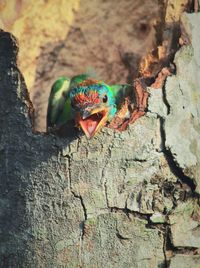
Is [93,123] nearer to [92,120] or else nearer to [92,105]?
[92,120]

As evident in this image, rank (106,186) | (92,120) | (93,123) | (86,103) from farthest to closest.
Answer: (86,103), (92,120), (93,123), (106,186)

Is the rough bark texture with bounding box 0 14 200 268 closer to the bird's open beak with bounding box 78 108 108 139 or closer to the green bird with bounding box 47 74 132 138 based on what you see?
the bird's open beak with bounding box 78 108 108 139

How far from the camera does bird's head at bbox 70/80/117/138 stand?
4.16 m

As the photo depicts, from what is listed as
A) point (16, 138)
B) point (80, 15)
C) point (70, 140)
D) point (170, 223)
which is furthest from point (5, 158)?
point (80, 15)

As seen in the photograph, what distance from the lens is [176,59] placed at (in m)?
4.09

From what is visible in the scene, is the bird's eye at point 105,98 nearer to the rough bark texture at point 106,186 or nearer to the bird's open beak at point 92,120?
the bird's open beak at point 92,120

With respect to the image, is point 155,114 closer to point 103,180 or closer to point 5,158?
point 103,180

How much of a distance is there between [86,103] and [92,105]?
0.04 meters

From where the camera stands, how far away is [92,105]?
4.48m

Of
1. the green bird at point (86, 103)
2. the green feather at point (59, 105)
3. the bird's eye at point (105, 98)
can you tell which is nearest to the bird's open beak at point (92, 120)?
the green bird at point (86, 103)

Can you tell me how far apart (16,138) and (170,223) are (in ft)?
3.25

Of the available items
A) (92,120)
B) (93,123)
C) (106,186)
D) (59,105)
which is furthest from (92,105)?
(59,105)

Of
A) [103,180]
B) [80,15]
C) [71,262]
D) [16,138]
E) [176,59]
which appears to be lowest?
[71,262]

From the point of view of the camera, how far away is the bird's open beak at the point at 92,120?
394cm
